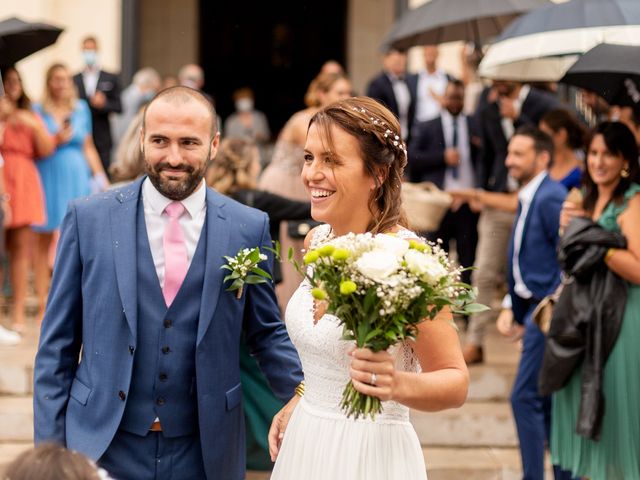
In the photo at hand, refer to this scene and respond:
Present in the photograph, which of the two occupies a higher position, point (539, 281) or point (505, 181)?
point (505, 181)

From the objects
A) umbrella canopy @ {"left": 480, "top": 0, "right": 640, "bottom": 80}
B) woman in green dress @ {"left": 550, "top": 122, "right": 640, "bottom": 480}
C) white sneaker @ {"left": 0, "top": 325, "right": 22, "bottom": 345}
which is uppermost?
umbrella canopy @ {"left": 480, "top": 0, "right": 640, "bottom": 80}

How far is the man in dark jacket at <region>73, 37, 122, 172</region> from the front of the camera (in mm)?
11891

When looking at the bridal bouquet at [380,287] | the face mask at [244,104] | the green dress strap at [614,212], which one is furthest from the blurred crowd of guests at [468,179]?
the face mask at [244,104]

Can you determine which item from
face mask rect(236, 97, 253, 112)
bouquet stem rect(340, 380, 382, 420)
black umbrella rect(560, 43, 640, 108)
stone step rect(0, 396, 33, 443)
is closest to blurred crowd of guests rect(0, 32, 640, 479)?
black umbrella rect(560, 43, 640, 108)

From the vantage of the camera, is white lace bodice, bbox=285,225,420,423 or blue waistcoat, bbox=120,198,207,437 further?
blue waistcoat, bbox=120,198,207,437

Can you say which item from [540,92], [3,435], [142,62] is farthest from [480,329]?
[142,62]

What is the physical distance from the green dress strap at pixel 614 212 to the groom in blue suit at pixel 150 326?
2959mm

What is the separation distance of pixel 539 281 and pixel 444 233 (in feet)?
7.50

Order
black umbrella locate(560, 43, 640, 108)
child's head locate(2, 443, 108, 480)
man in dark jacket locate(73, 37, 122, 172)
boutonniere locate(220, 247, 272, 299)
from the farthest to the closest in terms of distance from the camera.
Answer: man in dark jacket locate(73, 37, 122, 172) < black umbrella locate(560, 43, 640, 108) < boutonniere locate(220, 247, 272, 299) < child's head locate(2, 443, 108, 480)

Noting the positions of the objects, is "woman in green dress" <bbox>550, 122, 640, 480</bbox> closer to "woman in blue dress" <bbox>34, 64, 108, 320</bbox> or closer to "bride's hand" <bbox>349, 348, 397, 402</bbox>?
"bride's hand" <bbox>349, 348, 397, 402</bbox>

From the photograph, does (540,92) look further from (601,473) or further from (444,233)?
(601,473)

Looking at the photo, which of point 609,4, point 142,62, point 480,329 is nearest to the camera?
point 609,4

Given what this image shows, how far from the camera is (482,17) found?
905 centimetres

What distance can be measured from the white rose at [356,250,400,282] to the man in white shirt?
7077 millimetres
